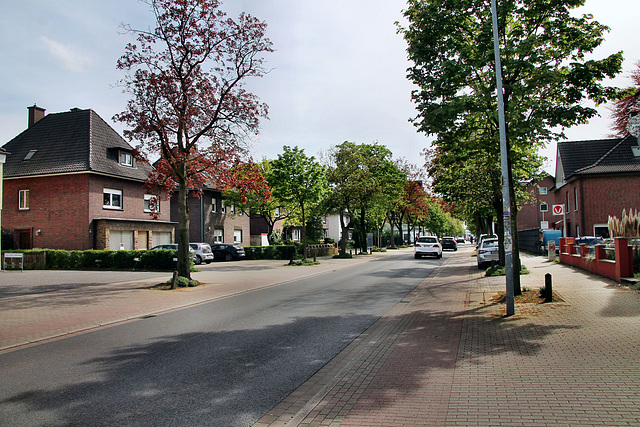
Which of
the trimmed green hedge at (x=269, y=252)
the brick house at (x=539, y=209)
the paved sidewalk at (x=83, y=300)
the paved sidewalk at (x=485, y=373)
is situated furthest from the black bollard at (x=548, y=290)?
the brick house at (x=539, y=209)

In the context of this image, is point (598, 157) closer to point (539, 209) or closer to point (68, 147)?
point (539, 209)

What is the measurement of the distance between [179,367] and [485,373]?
13.2 ft

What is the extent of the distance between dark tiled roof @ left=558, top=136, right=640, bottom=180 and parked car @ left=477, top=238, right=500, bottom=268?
16.0 metres

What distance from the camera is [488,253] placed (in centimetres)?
2281

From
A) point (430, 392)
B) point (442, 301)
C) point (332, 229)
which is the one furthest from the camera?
point (332, 229)

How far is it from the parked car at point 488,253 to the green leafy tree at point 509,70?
39.5 feet

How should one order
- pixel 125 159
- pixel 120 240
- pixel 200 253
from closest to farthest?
pixel 120 240, pixel 200 253, pixel 125 159

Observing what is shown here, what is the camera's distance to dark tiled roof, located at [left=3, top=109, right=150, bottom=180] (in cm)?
3008

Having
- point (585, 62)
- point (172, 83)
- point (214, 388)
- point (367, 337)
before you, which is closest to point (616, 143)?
point (585, 62)

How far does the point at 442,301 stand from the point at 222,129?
1059 cm

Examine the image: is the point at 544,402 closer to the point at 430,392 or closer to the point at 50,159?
the point at 430,392

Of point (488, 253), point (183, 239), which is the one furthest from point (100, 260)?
point (488, 253)

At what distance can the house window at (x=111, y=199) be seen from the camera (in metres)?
30.6

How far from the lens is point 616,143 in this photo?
37.9m
